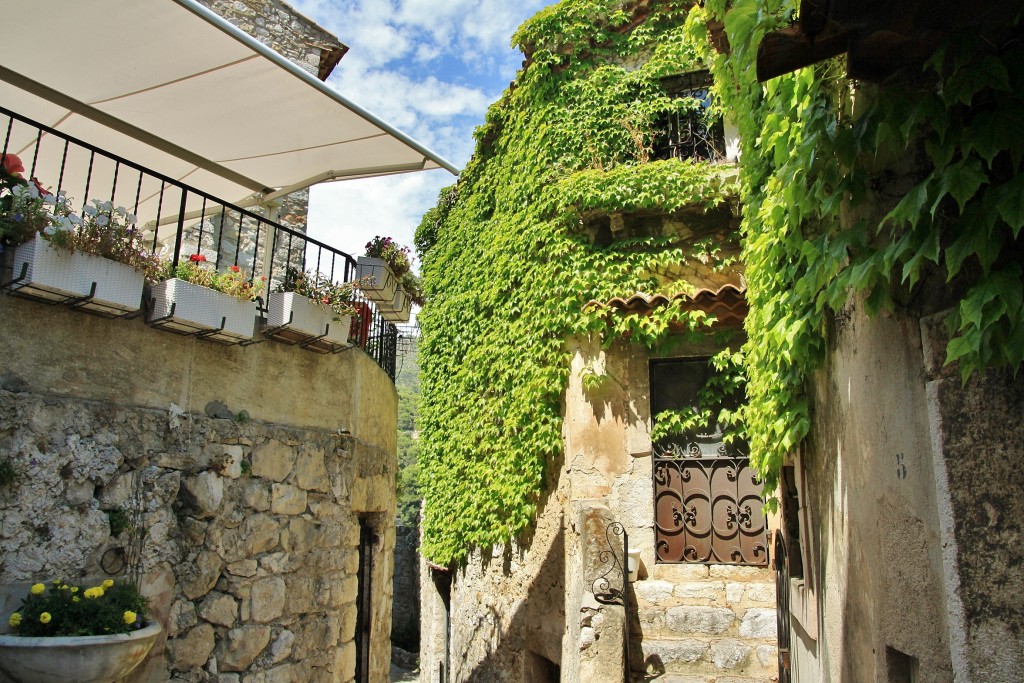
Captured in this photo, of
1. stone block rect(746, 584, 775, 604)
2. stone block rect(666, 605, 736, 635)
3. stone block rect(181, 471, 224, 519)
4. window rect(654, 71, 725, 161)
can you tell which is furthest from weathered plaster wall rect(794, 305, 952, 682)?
window rect(654, 71, 725, 161)

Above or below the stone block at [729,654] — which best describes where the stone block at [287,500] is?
above

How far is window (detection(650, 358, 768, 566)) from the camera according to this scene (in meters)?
7.48

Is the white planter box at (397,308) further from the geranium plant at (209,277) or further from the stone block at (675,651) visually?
the stone block at (675,651)

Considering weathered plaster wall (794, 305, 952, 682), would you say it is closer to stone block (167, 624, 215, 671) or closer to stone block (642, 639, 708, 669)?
stone block (642, 639, 708, 669)

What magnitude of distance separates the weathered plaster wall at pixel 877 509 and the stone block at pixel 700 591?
9.84ft

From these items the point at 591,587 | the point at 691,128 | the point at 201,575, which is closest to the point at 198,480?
the point at 201,575

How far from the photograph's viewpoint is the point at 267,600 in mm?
5105

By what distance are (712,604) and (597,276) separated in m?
3.39

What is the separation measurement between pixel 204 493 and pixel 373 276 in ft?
8.11

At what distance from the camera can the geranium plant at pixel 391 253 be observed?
7.03 meters

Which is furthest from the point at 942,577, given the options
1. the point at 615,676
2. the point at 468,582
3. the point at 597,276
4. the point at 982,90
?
the point at 468,582

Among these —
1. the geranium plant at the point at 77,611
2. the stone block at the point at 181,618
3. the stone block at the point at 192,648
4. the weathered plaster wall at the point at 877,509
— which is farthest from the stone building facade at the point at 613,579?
the geranium plant at the point at 77,611

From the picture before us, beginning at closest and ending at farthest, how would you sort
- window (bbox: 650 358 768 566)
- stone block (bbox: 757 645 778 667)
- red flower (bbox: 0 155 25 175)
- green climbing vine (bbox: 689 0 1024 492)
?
green climbing vine (bbox: 689 0 1024 492) → red flower (bbox: 0 155 25 175) → stone block (bbox: 757 645 778 667) → window (bbox: 650 358 768 566)

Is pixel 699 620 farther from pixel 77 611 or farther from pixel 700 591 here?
pixel 77 611
